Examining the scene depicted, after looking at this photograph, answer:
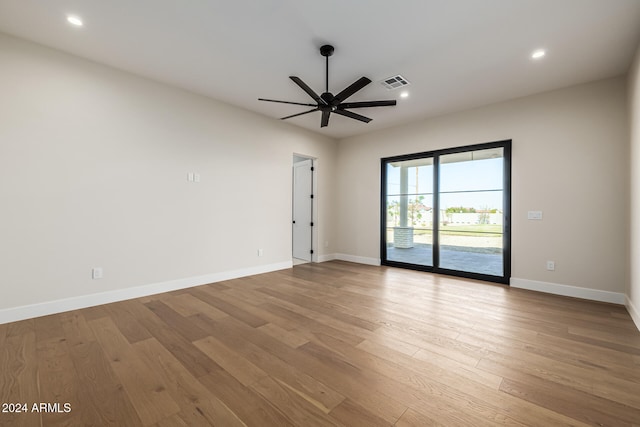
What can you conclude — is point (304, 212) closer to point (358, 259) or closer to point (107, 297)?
point (358, 259)

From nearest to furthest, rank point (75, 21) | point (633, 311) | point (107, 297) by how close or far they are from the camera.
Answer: point (75, 21)
point (633, 311)
point (107, 297)

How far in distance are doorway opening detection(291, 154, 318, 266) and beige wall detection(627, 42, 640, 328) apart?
4.92 m

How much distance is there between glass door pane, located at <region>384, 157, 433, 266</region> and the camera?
5344 mm

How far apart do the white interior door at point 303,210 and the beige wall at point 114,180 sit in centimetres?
145

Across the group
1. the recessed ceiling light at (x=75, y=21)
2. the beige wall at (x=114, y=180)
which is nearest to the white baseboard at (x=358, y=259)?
the beige wall at (x=114, y=180)

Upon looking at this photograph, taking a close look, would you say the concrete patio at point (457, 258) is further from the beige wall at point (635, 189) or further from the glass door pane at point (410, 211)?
the beige wall at point (635, 189)

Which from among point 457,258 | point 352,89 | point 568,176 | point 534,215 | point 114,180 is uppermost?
point 352,89

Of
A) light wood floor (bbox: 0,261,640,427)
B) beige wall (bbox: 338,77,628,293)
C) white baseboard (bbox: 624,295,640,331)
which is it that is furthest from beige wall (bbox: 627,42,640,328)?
beige wall (bbox: 338,77,628,293)

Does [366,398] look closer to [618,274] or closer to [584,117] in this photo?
[618,274]

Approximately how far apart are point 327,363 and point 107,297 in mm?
3073

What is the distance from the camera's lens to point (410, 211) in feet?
18.5

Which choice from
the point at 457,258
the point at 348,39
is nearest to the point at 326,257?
the point at 457,258

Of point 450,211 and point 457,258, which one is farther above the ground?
point 450,211

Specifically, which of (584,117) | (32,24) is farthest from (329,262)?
(32,24)
